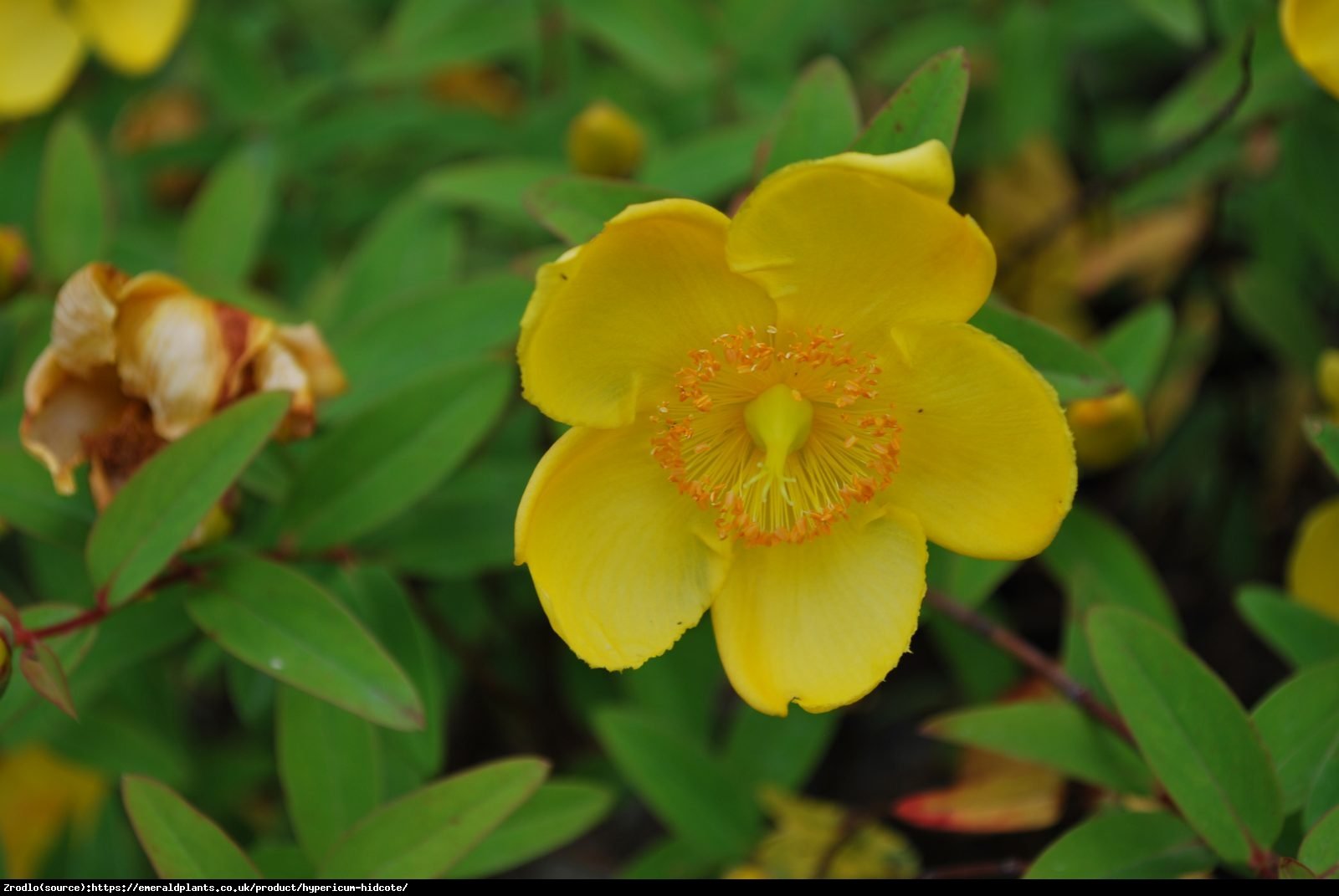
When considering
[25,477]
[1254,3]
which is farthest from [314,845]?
[1254,3]

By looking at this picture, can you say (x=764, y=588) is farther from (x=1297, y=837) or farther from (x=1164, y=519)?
(x=1164, y=519)

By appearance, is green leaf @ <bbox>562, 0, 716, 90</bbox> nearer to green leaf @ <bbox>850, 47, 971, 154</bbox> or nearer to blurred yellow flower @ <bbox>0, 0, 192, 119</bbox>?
blurred yellow flower @ <bbox>0, 0, 192, 119</bbox>

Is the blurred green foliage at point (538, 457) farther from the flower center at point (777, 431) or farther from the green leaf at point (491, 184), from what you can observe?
the flower center at point (777, 431)

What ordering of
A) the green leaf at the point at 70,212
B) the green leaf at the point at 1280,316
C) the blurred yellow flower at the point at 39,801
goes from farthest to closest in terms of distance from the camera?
the blurred yellow flower at the point at 39,801 → the green leaf at the point at 1280,316 → the green leaf at the point at 70,212

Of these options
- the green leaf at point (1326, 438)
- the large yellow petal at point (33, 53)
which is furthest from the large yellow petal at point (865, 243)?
the large yellow petal at point (33, 53)

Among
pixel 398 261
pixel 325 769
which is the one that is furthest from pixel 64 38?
pixel 325 769

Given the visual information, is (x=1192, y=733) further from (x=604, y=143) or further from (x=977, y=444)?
(x=604, y=143)
